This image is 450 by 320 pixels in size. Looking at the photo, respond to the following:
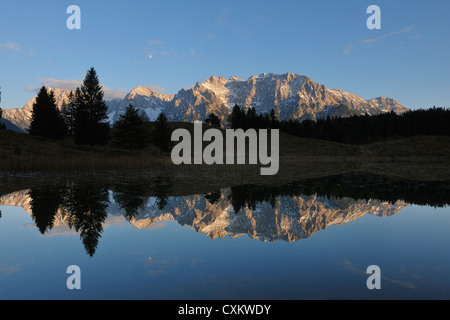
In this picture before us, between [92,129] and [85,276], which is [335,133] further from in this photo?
[85,276]

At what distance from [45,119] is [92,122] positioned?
18389 mm

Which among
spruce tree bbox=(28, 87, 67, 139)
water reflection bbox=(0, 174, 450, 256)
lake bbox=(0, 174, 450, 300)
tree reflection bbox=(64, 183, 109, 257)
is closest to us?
lake bbox=(0, 174, 450, 300)

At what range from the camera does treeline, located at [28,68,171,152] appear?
60.7 meters

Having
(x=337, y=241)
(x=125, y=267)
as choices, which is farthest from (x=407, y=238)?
(x=125, y=267)

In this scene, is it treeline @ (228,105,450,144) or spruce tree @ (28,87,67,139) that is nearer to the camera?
spruce tree @ (28,87,67,139)

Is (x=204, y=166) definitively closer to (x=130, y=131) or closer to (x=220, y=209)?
(x=130, y=131)

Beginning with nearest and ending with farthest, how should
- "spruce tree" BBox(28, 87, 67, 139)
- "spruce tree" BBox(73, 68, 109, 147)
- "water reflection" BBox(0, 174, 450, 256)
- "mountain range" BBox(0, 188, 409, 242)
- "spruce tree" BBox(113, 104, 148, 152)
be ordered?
"mountain range" BBox(0, 188, 409, 242), "water reflection" BBox(0, 174, 450, 256), "spruce tree" BBox(73, 68, 109, 147), "spruce tree" BBox(113, 104, 148, 152), "spruce tree" BBox(28, 87, 67, 139)

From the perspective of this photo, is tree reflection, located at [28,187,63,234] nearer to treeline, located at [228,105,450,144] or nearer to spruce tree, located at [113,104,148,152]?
spruce tree, located at [113,104,148,152]

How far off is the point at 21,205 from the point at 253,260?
13470mm

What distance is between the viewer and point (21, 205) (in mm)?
15336

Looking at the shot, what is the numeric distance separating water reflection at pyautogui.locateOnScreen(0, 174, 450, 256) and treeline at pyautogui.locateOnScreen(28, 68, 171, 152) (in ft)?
143

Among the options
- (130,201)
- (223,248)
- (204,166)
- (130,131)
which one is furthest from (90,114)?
(223,248)

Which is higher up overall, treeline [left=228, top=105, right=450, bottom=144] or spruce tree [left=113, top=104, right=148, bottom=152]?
treeline [left=228, top=105, right=450, bottom=144]

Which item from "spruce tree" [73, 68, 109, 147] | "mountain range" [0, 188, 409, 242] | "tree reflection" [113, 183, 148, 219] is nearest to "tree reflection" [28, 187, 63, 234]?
"mountain range" [0, 188, 409, 242]
